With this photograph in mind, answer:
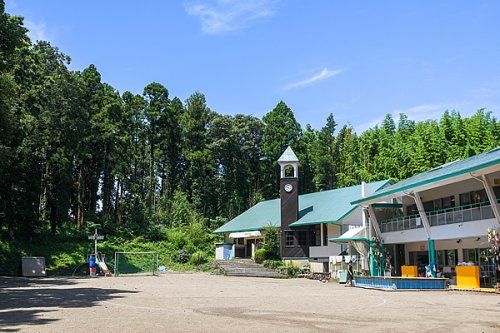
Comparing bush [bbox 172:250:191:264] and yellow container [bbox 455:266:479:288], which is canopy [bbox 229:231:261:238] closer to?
bush [bbox 172:250:191:264]

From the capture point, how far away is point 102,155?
5075 cm

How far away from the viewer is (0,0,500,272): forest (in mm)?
35250

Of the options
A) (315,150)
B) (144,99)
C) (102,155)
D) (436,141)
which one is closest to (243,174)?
(315,150)

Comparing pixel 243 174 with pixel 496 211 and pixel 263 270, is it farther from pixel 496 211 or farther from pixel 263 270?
pixel 496 211

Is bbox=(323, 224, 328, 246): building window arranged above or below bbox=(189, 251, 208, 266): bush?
above

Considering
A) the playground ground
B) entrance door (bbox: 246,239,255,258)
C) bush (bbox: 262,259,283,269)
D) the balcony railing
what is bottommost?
the playground ground

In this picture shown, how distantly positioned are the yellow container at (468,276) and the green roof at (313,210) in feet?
39.3

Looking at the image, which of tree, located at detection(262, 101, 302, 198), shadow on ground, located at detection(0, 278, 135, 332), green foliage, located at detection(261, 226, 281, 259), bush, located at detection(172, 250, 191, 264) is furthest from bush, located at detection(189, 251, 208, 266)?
shadow on ground, located at detection(0, 278, 135, 332)

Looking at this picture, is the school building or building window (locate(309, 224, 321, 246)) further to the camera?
→ building window (locate(309, 224, 321, 246))

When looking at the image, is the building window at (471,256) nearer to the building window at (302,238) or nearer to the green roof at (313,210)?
the green roof at (313,210)

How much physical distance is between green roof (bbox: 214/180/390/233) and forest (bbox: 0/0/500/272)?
5607mm

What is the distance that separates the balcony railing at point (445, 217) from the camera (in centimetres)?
2380

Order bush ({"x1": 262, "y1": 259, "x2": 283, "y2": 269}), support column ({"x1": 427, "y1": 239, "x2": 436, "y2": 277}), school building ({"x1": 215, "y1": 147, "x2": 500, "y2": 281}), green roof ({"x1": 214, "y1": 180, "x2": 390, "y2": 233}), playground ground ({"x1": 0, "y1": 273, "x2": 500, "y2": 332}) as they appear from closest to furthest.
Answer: playground ground ({"x1": 0, "y1": 273, "x2": 500, "y2": 332}), school building ({"x1": 215, "y1": 147, "x2": 500, "y2": 281}), support column ({"x1": 427, "y1": 239, "x2": 436, "y2": 277}), green roof ({"x1": 214, "y1": 180, "x2": 390, "y2": 233}), bush ({"x1": 262, "y1": 259, "x2": 283, "y2": 269})

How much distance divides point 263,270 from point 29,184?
56.8 feet
